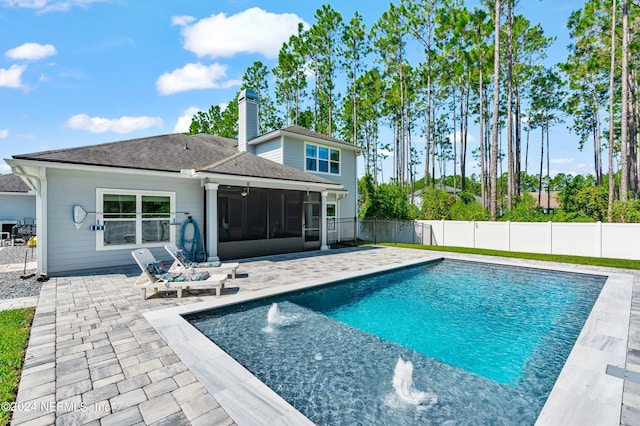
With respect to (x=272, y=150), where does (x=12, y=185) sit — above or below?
below

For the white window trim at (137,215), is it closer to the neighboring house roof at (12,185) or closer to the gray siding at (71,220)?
the gray siding at (71,220)

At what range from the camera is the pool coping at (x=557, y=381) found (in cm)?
256

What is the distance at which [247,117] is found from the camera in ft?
52.4

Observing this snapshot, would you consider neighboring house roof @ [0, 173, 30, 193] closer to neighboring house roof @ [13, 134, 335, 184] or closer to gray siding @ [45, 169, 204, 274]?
neighboring house roof @ [13, 134, 335, 184]

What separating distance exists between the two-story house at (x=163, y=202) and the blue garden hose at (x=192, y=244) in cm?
5

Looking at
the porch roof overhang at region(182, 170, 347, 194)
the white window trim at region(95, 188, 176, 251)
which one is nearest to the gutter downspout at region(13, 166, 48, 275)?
the white window trim at region(95, 188, 176, 251)

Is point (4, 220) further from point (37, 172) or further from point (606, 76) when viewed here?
point (606, 76)

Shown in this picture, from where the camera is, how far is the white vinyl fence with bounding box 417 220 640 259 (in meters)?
11.8

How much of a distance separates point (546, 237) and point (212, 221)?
1447cm

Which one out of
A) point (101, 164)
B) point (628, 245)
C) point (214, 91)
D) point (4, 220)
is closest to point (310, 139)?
point (214, 91)

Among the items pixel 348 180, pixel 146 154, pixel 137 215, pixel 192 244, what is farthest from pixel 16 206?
pixel 348 180

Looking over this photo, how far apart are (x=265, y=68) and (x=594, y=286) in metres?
31.2

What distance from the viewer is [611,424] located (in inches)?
96.1

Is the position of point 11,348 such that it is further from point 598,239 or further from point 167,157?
point 598,239
